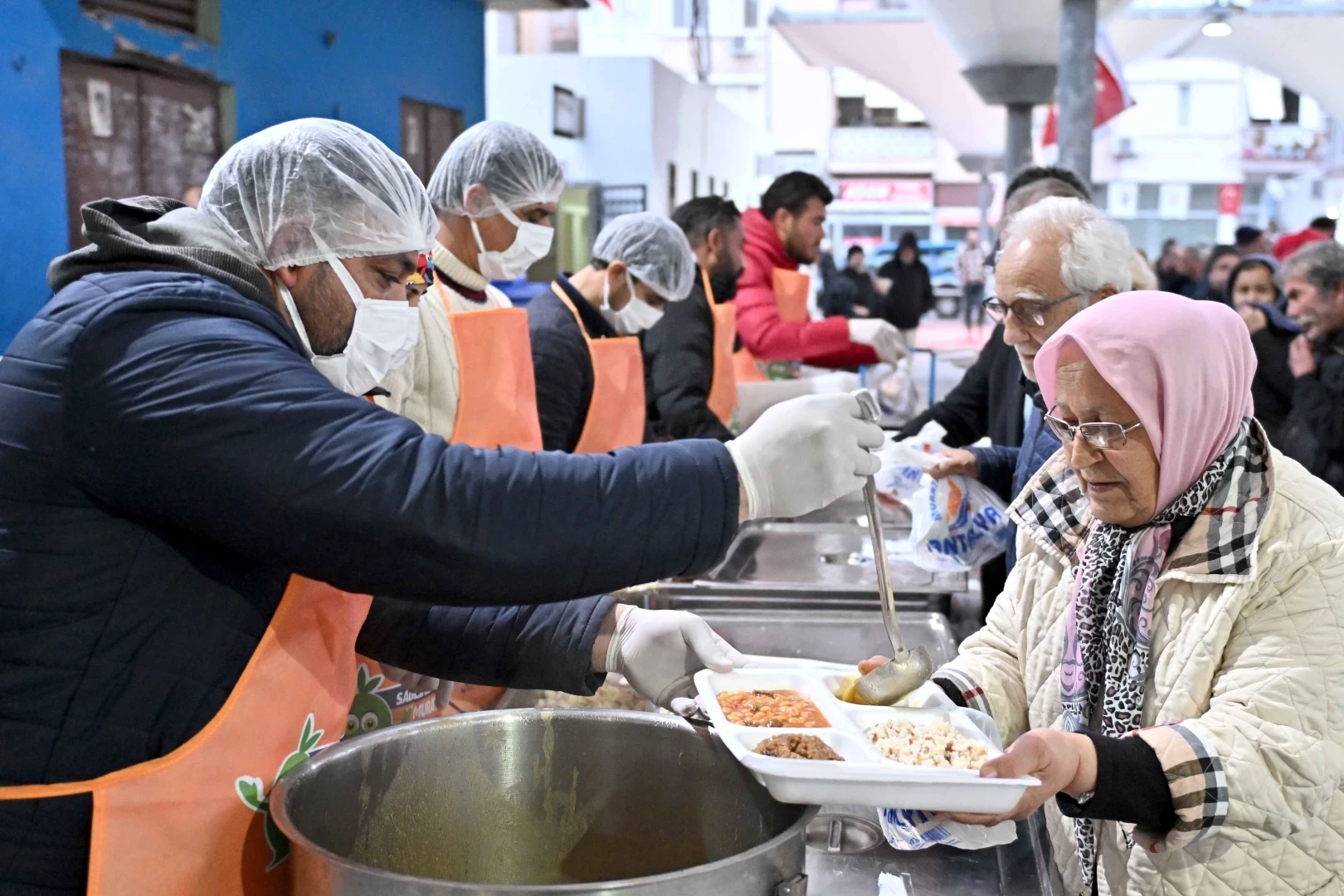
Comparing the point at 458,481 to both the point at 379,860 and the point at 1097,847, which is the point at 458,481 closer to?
the point at 379,860

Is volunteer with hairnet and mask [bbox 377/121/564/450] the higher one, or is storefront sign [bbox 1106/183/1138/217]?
storefront sign [bbox 1106/183/1138/217]

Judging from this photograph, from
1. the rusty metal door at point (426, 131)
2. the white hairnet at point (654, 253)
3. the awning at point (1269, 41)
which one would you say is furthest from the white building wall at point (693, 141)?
the white hairnet at point (654, 253)

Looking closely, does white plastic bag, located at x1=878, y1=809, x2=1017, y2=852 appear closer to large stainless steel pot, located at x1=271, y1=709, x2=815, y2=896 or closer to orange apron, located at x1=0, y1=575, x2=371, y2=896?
large stainless steel pot, located at x1=271, y1=709, x2=815, y2=896

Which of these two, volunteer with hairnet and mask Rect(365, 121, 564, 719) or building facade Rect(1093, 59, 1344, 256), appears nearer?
volunteer with hairnet and mask Rect(365, 121, 564, 719)

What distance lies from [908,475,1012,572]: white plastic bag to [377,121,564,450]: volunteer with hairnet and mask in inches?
32.4

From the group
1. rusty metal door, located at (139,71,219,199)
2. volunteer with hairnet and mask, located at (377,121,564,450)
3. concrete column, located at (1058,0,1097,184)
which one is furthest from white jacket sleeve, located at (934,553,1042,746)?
concrete column, located at (1058,0,1097,184)

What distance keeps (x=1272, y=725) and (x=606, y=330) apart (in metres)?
2.07

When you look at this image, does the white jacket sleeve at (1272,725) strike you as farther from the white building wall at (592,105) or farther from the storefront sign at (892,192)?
the storefront sign at (892,192)

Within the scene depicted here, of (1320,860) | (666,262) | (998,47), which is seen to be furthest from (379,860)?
(998,47)

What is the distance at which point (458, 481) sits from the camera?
0.97 m

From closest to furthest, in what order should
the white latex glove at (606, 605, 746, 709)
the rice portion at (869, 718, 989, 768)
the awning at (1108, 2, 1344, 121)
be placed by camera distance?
the rice portion at (869, 718, 989, 768)
the white latex glove at (606, 605, 746, 709)
the awning at (1108, 2, 1344, 121)

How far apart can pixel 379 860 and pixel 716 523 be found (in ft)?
1.68

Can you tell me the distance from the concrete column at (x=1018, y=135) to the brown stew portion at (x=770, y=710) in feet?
30.3

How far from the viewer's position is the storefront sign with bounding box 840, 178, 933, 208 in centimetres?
2788
